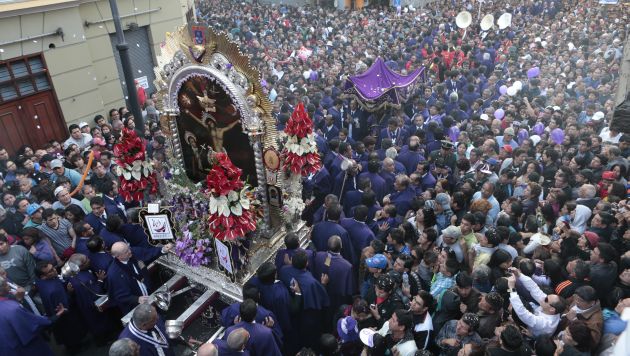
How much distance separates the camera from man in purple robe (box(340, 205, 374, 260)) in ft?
22.1

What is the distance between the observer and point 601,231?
599 cm

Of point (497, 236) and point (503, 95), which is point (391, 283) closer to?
point (497, 236)

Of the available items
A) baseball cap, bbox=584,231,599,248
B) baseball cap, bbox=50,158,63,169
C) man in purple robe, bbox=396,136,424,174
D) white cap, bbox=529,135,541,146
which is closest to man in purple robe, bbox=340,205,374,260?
man in purple robe, bbox=396,136,424,174

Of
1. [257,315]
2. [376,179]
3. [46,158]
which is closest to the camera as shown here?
[257,315]

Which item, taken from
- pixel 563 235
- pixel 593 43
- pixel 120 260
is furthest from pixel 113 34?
pixel 593 43

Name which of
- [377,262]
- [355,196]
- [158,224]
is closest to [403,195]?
[355,196]

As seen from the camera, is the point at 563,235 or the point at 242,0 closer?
the point at 563,235

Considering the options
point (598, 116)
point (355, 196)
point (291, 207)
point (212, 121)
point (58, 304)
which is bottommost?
point (58, 304)

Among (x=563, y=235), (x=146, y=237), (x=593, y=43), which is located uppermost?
(x=593, y=43)

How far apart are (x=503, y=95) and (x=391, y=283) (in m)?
9.00

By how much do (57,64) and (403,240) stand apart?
11.4 meters

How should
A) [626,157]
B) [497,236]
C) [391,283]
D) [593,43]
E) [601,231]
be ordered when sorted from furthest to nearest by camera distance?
[593,43], [626,157], [601,231], [497,236], [391,283]

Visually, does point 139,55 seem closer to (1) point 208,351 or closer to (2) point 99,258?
(2) point 99,258

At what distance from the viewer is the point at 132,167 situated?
7395 mm
